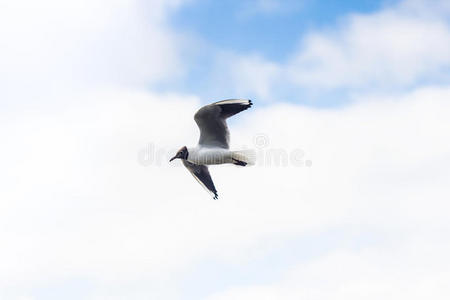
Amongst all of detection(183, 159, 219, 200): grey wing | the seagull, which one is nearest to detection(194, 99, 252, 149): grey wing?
the seagull

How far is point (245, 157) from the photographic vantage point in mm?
14219

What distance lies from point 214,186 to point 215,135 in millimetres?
1845

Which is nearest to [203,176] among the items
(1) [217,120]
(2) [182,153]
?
(2) [182,153]

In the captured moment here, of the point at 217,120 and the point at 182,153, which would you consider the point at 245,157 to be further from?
the point at 182,153

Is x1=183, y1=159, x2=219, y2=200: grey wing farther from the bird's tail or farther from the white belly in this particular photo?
the bird's tail

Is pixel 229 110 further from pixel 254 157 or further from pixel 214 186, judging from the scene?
pixel 214 186

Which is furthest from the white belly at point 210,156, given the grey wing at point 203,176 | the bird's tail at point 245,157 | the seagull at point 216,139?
the grey wing at point 203,176

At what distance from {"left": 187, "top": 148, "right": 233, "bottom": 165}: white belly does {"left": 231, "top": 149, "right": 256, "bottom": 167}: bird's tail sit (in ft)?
0.47

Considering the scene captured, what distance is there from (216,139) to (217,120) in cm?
51

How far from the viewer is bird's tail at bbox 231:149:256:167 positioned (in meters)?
14.2

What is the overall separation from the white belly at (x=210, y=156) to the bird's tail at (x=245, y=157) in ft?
0.47

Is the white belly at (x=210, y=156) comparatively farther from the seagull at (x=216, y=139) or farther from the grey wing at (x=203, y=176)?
the grey wing at (x=203, y=176)

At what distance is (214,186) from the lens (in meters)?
15.9

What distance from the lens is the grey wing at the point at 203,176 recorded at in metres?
15.6
